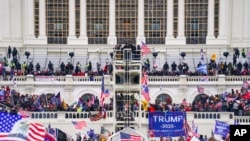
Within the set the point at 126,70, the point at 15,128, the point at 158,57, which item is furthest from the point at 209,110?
the point at 15,128

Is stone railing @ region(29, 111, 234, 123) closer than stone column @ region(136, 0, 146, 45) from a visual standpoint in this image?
Yes

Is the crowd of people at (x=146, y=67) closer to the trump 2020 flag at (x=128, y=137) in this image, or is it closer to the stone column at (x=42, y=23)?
the stone column at (x=42, y=23)

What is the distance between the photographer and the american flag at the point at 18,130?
110ft

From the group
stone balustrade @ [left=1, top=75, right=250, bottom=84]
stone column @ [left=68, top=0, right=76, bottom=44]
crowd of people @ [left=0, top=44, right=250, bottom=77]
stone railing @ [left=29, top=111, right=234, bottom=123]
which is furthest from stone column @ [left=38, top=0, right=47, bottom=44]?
stone railing @ [left=29, top=111, right=234, bottom=123]

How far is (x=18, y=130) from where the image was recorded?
33.6 meters

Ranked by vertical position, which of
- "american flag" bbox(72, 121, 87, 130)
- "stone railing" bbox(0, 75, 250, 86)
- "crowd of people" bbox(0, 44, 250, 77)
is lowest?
"american flag" bbox(72, 121, 87, 130)

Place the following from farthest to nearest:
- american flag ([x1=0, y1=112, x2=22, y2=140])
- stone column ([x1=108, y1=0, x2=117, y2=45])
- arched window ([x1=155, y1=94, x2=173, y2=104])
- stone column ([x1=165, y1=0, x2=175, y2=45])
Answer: stone column ([x1=108, y1=0, x2=117, y2=45]) → stone column ([x1=165, y1=0, x2=175, y2=45]) → arched window ([x1=155, y1=94, x2=173, y2=104]) → american flag ([x1=0, y1=112, x2=22, y2=140])

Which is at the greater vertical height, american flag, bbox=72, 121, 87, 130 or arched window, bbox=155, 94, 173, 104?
arched window, bbox=155, 94, 173, 104

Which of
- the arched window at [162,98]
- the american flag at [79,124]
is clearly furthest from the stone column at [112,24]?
the american flag at [79,124]

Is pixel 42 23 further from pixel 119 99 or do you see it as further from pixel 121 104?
pixel 121 104

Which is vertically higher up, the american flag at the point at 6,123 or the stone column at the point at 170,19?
the stone column at the point at 170,19

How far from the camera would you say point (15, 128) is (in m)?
33.6

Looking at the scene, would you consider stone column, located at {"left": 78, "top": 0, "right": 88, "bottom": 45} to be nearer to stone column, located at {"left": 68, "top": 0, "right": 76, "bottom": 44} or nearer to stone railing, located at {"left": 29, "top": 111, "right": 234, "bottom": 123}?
stone column, located at {"left": 68, "top": 0, "right": 76, "bottom": 44}

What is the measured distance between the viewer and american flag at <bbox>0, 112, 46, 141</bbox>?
110ft
